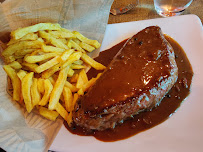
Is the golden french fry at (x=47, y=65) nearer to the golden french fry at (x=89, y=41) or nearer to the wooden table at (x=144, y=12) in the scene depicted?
the golden french fry at (x=89, y=41)

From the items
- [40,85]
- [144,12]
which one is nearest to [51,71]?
[40,85]

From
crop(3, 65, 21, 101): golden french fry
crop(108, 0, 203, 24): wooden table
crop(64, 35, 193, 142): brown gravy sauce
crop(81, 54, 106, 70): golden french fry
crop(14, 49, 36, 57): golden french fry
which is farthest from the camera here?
crop(108, 0, 203, 24): wooden table

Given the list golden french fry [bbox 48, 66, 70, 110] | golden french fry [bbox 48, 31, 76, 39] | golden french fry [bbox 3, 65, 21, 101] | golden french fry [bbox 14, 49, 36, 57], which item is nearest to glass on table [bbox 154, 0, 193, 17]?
golden french fry [bbox 48, 31, 76, 39]

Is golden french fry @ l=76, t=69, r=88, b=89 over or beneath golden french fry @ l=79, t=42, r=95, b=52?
beneath

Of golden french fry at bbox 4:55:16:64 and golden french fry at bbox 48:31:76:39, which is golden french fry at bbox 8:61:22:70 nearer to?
golden french fry at bbox 4:55:16:64

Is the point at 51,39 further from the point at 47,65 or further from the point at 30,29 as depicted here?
the point at 47,65

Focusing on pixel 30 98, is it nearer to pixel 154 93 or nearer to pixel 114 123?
pixel 114 123
